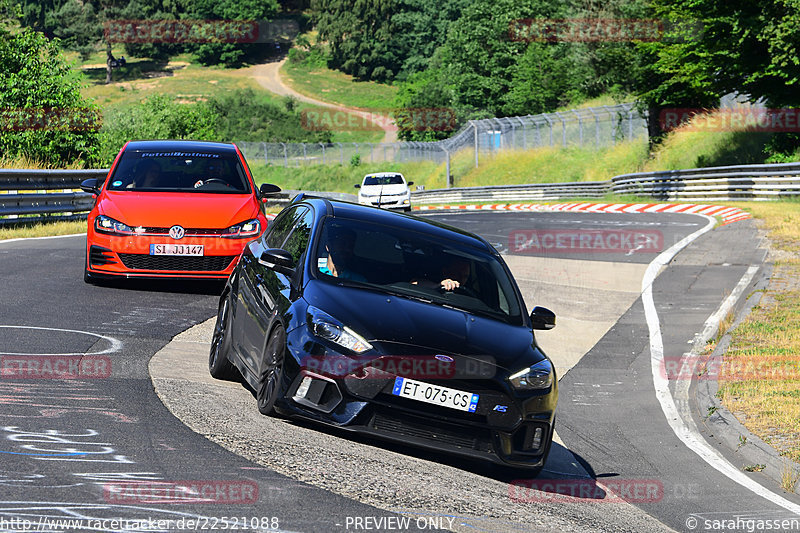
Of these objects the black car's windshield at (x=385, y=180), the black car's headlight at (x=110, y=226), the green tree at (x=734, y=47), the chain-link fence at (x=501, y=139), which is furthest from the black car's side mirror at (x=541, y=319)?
the chain-link fence at (x=501, y=139)

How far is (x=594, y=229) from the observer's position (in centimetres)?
2495

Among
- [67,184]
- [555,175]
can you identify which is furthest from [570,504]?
[555,175]

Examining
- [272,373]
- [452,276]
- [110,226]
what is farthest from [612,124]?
[272,373]

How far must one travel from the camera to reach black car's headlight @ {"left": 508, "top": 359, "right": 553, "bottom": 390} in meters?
6.53

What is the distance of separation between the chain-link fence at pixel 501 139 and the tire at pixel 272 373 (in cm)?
4697

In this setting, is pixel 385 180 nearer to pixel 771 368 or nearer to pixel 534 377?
pixel 771 368

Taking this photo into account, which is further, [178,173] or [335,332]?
[178,173]

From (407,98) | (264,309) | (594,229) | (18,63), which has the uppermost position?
(264,309)

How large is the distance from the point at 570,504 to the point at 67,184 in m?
18.6

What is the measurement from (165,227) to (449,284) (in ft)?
17.4

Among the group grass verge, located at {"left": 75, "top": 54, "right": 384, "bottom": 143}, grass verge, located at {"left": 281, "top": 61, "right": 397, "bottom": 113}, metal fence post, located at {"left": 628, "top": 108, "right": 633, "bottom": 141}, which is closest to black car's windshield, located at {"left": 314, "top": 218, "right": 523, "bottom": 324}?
metal fence post, located at {"left": 628, "top": 108, "right": 633, "bottom": 141}

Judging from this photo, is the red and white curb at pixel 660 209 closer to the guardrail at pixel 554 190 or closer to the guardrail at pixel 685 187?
the guardrail at pixel 685 187

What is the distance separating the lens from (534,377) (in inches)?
262

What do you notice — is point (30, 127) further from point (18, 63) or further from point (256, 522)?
point (256, 522)
